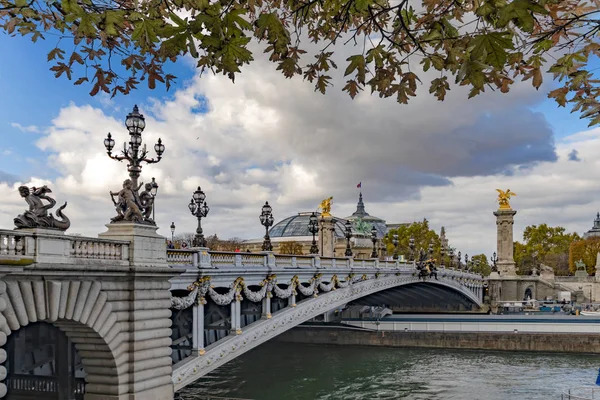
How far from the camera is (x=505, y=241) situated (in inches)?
3602

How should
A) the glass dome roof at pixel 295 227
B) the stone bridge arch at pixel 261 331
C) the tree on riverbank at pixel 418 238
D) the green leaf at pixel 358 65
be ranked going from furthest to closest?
the glass dome roof at pixel 295 227 → the tree on riverbank at pixel 418 238 → the stone bridge arch at pixel 261 331 → the green leaf at pixel 358 65

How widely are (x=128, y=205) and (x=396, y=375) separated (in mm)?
25949

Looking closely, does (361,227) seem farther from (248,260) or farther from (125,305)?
(125,305)

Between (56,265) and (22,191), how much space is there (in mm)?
1716

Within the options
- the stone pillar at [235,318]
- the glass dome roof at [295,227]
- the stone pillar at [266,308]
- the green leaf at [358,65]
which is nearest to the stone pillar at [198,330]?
the stone pillar at [235,318]

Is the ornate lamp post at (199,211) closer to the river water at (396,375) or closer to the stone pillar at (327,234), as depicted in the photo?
the river water at (396,375)

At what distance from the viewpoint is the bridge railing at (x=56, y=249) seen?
1336cm

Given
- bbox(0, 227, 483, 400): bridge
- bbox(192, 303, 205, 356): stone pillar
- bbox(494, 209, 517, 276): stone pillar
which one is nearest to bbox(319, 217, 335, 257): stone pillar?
bbox(0, 227, 483, 400): bridge

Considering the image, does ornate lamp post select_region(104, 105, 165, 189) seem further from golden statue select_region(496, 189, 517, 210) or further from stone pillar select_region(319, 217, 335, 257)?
golden statue select_region(496, 189, 517, 210)

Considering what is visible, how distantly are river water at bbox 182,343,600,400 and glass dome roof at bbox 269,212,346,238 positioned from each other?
7754 cm

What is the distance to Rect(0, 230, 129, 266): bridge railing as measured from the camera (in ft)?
43.8

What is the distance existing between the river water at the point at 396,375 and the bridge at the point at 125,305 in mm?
8263

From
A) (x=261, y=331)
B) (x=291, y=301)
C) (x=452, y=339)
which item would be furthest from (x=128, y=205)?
(x=452, y=339)

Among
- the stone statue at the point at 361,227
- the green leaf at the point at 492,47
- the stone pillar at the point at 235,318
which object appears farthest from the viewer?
the stone statue at the point at 361,227
